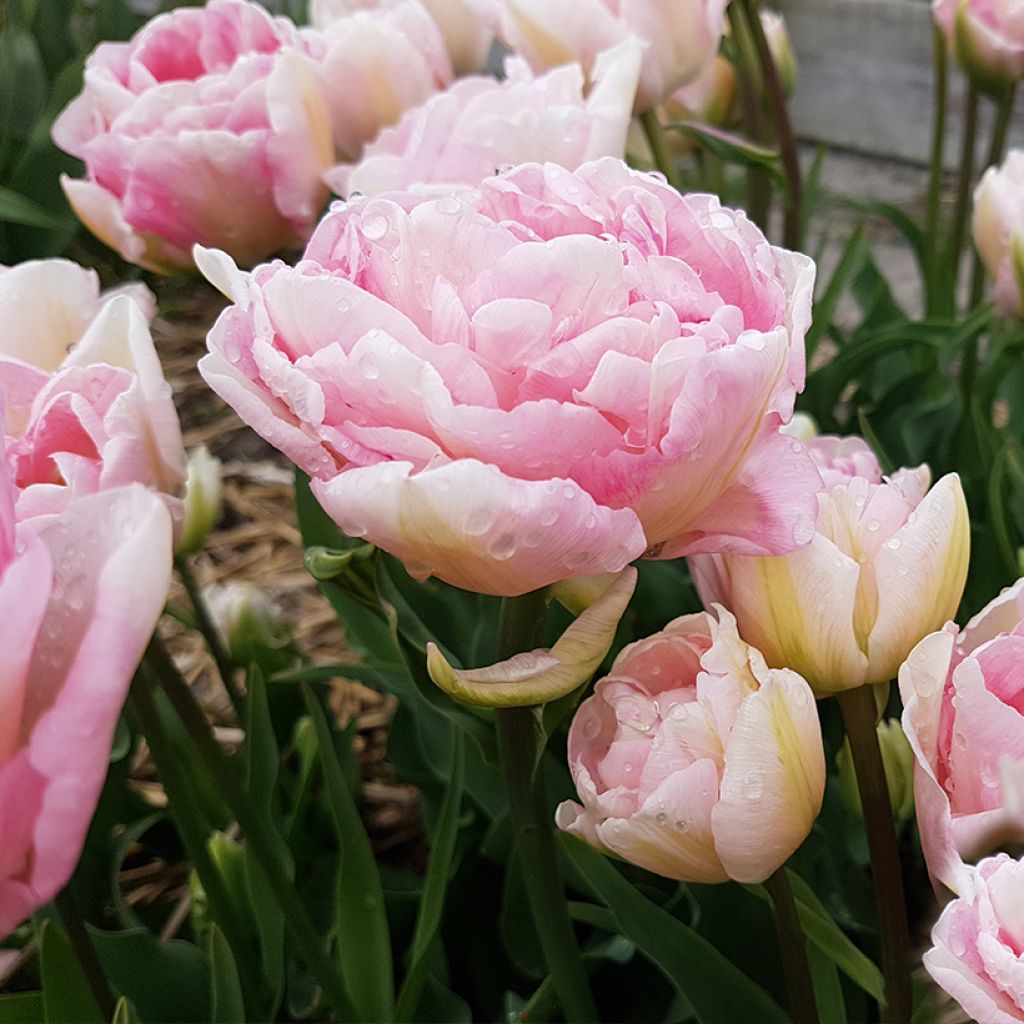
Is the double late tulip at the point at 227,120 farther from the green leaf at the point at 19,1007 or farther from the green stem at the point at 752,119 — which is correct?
the green leaf at the point at 19,1007

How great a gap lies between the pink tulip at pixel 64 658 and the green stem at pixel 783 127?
0.57 metres

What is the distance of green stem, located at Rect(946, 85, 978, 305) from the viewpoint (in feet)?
2.96

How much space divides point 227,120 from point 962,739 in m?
0.47

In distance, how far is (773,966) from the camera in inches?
22.2

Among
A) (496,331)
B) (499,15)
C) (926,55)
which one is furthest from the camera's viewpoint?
(926,55)

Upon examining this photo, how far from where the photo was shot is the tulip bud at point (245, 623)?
30.7 inches

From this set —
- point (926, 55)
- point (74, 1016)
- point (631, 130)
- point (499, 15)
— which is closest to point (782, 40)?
point (631, 130)

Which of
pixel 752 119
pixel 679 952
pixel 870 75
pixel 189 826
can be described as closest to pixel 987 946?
pixel 679 952

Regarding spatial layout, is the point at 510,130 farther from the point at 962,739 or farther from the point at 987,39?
the point at 987,39

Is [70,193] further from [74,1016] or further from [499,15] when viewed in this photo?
[74,1016]

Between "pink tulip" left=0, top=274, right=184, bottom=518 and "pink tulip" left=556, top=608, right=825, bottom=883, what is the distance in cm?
14

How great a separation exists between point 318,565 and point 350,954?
0.64ft

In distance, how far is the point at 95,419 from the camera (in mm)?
348

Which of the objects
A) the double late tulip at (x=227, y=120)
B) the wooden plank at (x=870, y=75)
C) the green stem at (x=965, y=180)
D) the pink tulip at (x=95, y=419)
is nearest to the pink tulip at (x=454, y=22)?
the double late tulip at (x=227, y=120)
